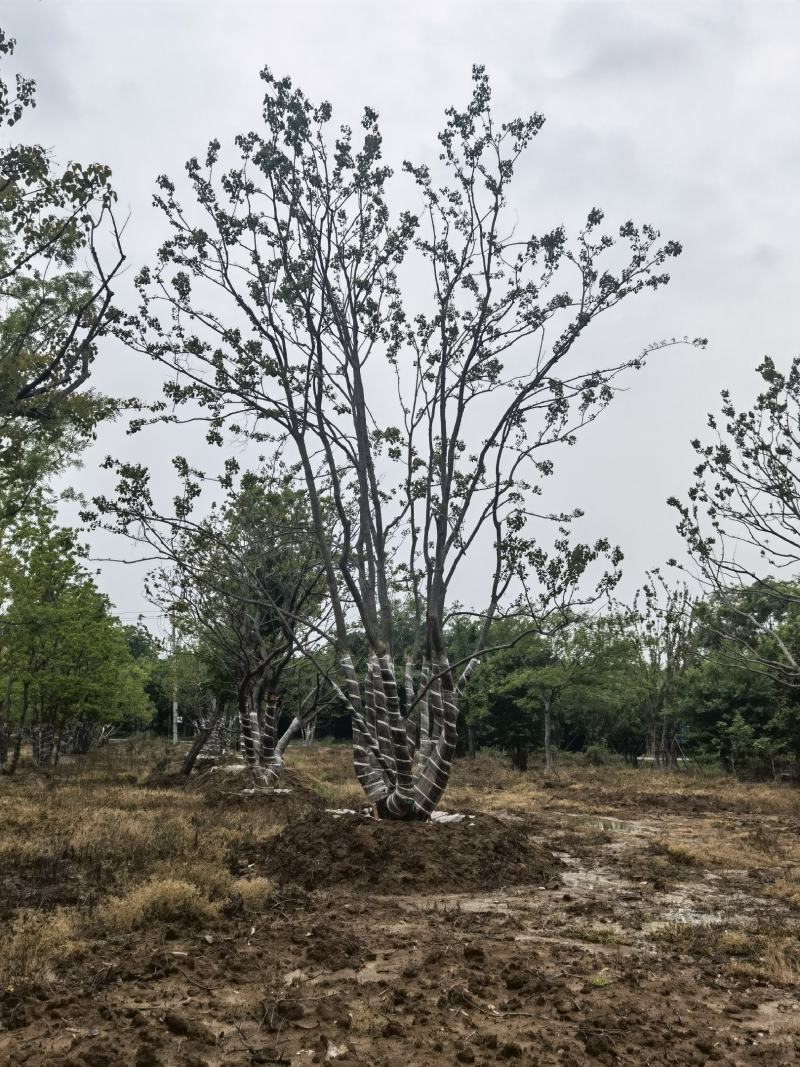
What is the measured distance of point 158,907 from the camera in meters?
7.65

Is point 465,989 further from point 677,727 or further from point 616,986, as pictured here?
point 677,727

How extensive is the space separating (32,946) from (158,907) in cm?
147

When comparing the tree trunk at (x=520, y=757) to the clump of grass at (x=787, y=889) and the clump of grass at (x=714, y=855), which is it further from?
Answer: the clump of grass at (x=787, y=889)

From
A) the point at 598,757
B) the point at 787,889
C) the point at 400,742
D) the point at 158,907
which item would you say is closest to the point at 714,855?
the point at 787,889

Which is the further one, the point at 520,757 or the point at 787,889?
the point at 520,757

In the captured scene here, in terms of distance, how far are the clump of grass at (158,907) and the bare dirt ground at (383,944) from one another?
2 centimetres

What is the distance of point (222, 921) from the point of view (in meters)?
7.75

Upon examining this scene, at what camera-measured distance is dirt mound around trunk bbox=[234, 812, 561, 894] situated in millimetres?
10055

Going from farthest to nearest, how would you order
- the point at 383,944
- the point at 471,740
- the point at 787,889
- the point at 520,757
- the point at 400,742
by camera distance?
the point at 471,740
the point at 520,757
the point at 400,742
the point at 787,889
the point at 383,944

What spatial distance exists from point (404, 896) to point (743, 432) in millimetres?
8491

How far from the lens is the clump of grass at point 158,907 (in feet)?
23.9

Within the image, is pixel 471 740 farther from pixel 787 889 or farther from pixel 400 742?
pixel 787 889

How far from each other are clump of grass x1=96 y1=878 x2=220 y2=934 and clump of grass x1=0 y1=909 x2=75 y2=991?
0.39 m

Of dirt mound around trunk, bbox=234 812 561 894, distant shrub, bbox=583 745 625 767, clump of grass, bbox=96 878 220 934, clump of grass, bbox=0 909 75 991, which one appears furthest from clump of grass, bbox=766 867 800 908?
distant shrub, bbox=583 745 625 767
